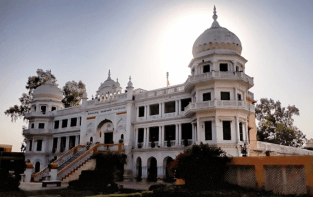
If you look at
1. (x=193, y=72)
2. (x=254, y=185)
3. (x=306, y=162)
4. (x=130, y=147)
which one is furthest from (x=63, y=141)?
(x=306, y=162)

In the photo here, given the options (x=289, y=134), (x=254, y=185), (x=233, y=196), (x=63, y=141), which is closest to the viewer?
(x=233, y=196)

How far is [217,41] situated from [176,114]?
921 cm

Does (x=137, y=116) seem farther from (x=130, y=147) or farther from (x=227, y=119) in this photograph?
(x=227, y=119)

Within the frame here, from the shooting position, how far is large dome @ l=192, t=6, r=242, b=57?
29.5m

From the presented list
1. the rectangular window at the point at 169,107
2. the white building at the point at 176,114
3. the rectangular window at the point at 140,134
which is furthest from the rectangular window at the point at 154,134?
the rectangular window at the point at 169,107

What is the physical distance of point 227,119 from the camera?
26.6 metres

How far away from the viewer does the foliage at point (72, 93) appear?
5519cm

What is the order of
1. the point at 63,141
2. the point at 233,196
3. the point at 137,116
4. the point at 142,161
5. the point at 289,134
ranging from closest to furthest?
the point at 233,196, the point at 142,161, the point at 137,116, the point at 63,141, the point at 289,134

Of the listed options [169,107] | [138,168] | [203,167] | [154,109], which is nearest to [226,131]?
[169,107]

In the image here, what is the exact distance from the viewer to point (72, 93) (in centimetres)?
5572

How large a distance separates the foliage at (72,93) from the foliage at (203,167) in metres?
40.4

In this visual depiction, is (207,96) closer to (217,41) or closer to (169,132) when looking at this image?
(217,41)

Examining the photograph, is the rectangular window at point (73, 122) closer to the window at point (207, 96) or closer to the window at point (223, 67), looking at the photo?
the window at point (207, 96)

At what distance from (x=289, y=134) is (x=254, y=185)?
35.7 metres
